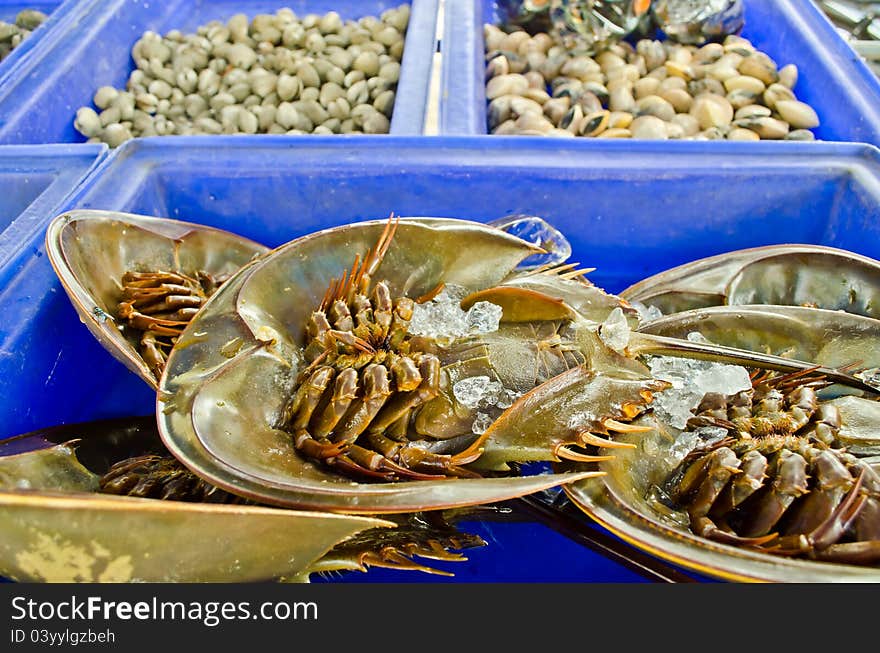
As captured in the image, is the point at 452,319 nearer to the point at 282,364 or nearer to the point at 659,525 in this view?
the point at 282,364

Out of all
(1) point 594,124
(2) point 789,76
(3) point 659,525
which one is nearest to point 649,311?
(3) point 659,525

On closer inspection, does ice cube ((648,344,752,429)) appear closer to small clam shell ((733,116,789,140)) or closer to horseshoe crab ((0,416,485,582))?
horseshoe crab ((0,416,485,582))

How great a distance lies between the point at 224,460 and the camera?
112cm

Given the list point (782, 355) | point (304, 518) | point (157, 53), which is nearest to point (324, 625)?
point (304, 518)

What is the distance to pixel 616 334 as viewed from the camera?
4.37ft

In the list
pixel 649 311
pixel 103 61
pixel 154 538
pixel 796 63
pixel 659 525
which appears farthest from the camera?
pixel 103 61

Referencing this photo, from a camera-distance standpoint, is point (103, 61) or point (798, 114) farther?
point (103, 61)

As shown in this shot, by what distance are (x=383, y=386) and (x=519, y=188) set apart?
97 cm

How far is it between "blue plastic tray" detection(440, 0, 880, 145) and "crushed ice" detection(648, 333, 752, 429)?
4.00ft

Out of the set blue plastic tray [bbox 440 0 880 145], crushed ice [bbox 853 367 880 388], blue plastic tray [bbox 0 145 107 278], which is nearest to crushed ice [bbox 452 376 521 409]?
crushed ice [bbox 853 367 880 388]

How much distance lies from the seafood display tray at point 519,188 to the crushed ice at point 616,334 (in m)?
0.79

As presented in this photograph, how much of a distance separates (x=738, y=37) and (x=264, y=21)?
2.51m

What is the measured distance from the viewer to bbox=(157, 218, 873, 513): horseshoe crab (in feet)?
3.74

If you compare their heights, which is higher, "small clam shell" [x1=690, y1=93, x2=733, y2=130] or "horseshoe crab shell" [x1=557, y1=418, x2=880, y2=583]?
"small clam shell" [x1=690, y1=93, x2=733, y2=130]
